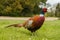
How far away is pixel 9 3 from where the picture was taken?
31469 mm

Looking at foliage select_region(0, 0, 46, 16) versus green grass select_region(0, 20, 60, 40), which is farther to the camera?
foliage select_region(0, 0, 46, 16)

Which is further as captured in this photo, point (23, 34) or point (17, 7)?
point (17, 7)

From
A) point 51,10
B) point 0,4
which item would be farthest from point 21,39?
point 51,10

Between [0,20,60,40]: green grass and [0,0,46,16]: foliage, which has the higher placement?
[0,20,60,40]: green grass

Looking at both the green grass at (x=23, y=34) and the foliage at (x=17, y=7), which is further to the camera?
the foliage at (x=17, y=7)

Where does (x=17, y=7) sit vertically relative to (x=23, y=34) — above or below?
below

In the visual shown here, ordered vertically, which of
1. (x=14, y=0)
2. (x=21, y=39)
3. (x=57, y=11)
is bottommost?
(x=57, y=11)

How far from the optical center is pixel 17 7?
31125 mm

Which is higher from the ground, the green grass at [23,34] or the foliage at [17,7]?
the green grass at [23,34]

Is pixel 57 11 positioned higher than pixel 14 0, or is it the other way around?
pixel 14 0

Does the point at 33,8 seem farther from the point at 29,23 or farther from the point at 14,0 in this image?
the point at 29,23

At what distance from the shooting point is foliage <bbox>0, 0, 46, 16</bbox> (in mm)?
30625

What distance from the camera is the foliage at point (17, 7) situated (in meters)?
30.6

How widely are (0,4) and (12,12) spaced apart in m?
2.09
